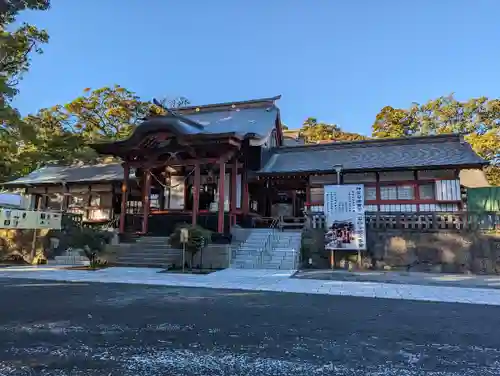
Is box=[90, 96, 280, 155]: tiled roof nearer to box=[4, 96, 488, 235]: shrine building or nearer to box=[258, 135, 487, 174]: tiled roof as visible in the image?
box=[4, 96, 488, 235]: shrine building

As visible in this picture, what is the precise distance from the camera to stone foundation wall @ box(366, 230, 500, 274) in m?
12.7

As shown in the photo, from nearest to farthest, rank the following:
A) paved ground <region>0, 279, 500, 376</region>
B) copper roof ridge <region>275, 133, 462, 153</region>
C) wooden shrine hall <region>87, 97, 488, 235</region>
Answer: paved ground <region>0, 279, 500, 376</region>, wooden shrine hall <region>87, 97, 488, 235</region>, copper roof ridge <region>275, 133, 462, 153</region>

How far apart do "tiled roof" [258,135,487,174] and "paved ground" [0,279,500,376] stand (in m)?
9.90

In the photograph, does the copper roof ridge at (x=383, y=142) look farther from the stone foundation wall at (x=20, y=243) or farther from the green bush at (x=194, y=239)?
the stone foundation wall at (x=20, y=243)

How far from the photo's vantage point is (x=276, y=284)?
957 cm

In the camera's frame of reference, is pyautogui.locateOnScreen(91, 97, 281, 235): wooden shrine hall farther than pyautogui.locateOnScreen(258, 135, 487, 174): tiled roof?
No

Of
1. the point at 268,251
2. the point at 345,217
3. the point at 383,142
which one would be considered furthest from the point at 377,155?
the point at 268,251

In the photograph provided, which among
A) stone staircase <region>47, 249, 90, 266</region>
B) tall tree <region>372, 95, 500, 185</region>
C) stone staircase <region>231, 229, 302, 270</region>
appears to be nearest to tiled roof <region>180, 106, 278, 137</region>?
stone staircase <region>231, 229, 302, 270</region>

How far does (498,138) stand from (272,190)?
18.4m

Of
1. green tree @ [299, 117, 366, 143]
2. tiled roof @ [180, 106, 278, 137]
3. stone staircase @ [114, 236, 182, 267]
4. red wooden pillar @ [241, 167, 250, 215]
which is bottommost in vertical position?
stone staircase @ [114, 236, 182, 267]

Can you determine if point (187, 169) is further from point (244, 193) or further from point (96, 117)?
point (96, 117)

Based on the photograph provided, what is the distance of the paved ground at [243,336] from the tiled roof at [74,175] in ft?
47.2

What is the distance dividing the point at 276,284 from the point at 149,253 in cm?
724

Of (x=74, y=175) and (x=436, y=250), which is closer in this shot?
(x=436, y=250)
